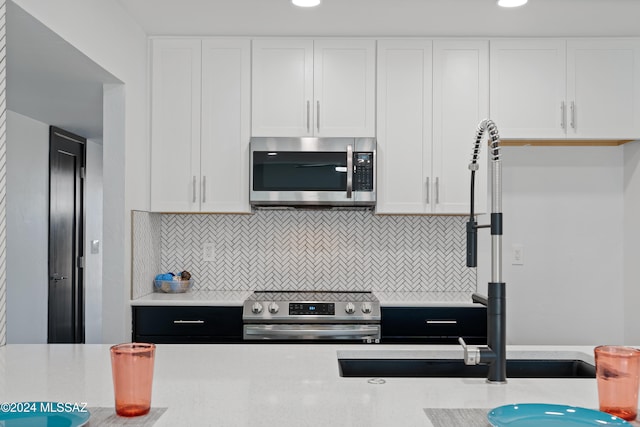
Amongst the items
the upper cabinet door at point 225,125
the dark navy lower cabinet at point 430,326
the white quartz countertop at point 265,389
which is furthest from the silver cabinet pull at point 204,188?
the white quartz countertop at point 265,389

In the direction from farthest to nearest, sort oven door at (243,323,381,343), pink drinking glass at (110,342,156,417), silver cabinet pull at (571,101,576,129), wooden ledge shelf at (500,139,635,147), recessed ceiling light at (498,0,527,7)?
wooden ledge shelf at (500,139,635,147)
silver cabinet pull at (571,101,576,129)
oven door at (243,323,381,343)
recessed ceiling light at (498,0,527,7)
pink drinking glass at (110,342,156,417)

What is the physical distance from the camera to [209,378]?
1.44m

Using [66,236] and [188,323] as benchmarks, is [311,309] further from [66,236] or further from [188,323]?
[66,236]

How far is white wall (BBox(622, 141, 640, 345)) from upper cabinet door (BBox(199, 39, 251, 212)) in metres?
2.39

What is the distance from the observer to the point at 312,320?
3289 millimetres

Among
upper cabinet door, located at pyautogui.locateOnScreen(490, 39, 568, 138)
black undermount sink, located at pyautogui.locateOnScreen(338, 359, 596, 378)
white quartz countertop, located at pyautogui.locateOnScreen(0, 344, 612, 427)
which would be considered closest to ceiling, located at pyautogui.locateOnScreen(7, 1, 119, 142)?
white quartz countertop, located at pyautogui.locateOnScreen(0, 344, 612, 427)

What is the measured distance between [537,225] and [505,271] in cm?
36

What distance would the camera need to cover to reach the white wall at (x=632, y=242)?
3742 mm

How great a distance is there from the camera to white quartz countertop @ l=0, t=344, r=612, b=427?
1.17 metres

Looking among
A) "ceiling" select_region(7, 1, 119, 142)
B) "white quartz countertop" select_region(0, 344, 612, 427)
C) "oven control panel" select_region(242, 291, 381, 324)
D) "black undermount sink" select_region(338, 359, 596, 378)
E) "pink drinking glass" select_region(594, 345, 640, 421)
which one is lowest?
"oven control panel" select_region(242, 291, 381, 324)

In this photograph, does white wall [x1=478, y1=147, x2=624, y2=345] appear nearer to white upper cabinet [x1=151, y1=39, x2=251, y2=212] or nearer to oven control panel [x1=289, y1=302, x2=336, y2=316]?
oven control panel [x1=289, y1=302, x2=336, y2=316]

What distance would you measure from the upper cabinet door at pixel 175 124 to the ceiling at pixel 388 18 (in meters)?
0.14

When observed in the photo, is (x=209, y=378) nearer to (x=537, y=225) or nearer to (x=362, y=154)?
(x=362, y=154)

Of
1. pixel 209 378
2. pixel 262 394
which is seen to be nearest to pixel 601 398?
pixel 262 394
